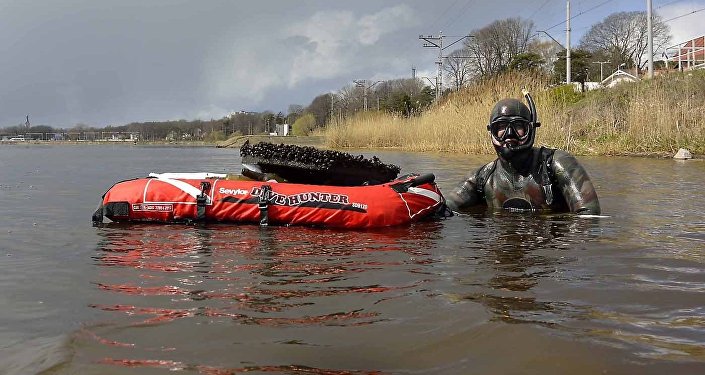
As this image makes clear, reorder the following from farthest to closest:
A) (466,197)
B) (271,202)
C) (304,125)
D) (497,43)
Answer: (304,125)
(497,43)
(466,197)
(271,202)

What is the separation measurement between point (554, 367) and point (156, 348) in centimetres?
137

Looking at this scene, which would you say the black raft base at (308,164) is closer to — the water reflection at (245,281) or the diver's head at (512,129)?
the water reflection at (245,281)

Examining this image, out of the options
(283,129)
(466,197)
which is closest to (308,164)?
(466,197)

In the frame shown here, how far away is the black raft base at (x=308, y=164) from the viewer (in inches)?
228

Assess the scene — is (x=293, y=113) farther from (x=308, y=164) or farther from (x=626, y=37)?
(x=308, y=164)

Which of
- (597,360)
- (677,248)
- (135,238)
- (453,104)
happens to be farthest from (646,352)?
(453,104)

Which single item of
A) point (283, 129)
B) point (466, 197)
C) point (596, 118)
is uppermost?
point (283, 129)

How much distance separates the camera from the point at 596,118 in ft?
68.5

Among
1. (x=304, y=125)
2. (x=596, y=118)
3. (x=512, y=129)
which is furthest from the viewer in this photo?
(x=304, y=125)

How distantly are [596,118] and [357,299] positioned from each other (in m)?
20.4

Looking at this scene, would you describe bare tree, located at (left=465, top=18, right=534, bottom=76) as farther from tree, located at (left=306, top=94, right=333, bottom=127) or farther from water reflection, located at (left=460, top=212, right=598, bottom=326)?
water reflection, located at (left=460, top=212, right=598, bottom=326)

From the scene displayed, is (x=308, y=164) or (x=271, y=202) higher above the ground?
(x=308, y=164)

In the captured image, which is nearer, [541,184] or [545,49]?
[541,184]

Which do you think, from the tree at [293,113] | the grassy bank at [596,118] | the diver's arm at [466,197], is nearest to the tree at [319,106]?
the tree at [293,113]
